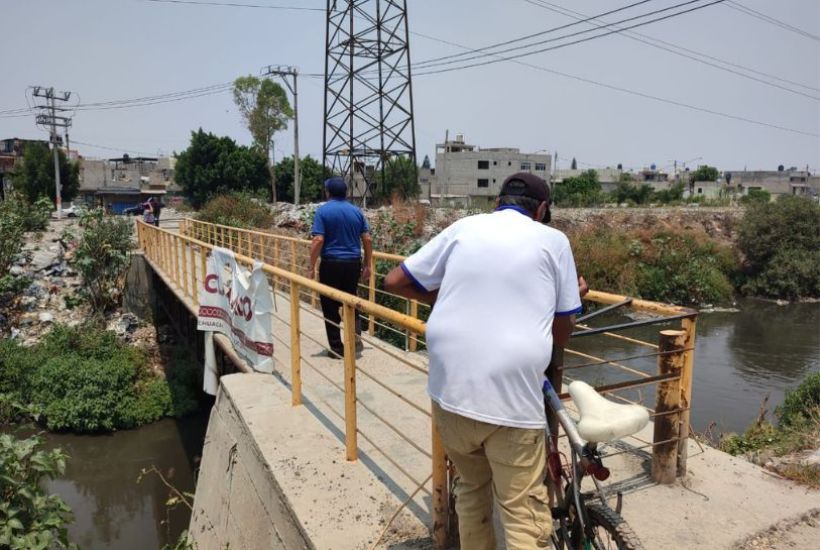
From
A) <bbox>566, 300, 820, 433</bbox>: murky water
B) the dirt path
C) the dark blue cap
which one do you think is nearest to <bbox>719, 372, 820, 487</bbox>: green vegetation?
the dirt path

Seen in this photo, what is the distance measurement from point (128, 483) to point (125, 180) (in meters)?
66.2

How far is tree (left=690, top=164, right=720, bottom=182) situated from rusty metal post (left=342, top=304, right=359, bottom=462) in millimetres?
92629

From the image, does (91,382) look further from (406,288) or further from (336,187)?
(406,288)

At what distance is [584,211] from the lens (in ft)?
107

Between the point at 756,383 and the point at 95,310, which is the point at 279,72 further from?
the point at 756,383

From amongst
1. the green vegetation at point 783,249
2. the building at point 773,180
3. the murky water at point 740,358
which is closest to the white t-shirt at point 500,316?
the murky water at point 740,358

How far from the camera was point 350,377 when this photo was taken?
11.9ft

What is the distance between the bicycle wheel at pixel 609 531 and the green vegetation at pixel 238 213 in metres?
19.4

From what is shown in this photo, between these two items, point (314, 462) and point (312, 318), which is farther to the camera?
point (312, 318)

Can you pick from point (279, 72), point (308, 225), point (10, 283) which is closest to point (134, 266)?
point (10, 283)

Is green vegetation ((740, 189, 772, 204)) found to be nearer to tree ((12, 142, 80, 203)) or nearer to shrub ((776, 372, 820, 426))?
shrub ((776, 372, 820, 426))

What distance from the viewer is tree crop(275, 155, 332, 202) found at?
4575 cm

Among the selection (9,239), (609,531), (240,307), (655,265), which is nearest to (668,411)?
(609,531)

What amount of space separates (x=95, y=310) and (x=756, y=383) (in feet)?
54.0
